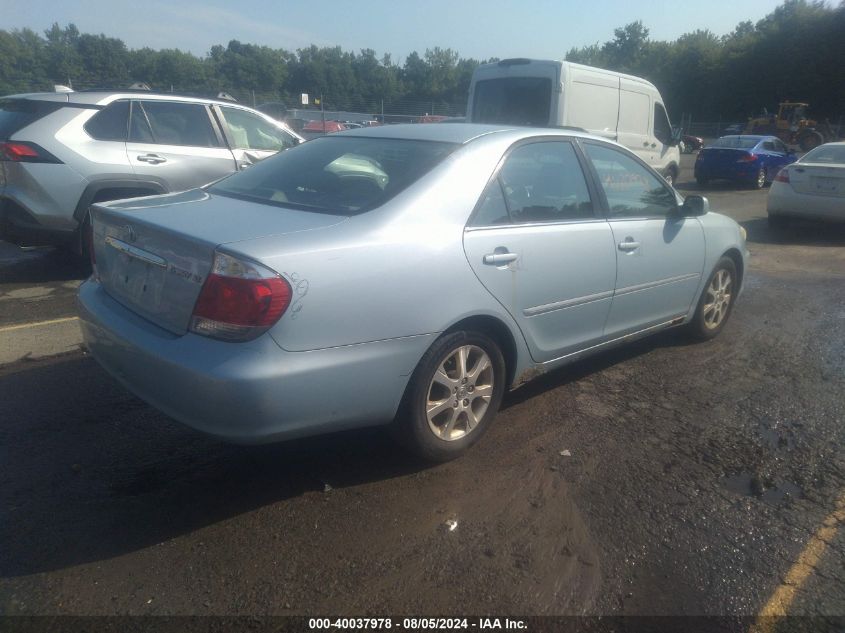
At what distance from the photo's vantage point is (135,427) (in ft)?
12.0

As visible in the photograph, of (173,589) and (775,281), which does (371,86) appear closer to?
(775,281)

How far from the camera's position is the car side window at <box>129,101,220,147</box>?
6.82m

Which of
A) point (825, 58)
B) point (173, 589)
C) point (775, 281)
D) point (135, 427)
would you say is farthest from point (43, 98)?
point (825, 58)

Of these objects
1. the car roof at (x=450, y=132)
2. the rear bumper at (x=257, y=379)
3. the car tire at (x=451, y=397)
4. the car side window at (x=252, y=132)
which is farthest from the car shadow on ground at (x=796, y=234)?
the rear bumper at (x=257, y=379)

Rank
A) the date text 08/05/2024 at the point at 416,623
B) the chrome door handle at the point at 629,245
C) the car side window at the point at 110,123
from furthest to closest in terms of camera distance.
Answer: the car side window at the point at 110,123, the chrome door handle at the point at 629,245, the date text 08/05/2024 at the point at 416,623

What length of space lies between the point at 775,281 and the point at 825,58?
54.6 m

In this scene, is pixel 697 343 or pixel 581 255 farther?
pixel 697 343

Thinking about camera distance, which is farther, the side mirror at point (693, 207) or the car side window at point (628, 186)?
the side mirror at point (693, 207)

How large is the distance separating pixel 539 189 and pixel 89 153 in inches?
183

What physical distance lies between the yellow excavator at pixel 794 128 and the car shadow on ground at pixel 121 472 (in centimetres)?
3533

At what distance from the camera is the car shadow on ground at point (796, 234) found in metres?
10.4

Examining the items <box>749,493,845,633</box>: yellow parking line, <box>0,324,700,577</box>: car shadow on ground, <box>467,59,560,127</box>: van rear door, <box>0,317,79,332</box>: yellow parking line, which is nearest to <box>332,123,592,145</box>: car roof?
<box>0,324,700,577</box>: car shadow on ground

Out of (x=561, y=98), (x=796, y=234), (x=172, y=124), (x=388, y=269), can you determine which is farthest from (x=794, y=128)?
(x=388, y=269)

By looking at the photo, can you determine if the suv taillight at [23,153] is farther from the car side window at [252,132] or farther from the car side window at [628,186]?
the car side window at [628,186]
